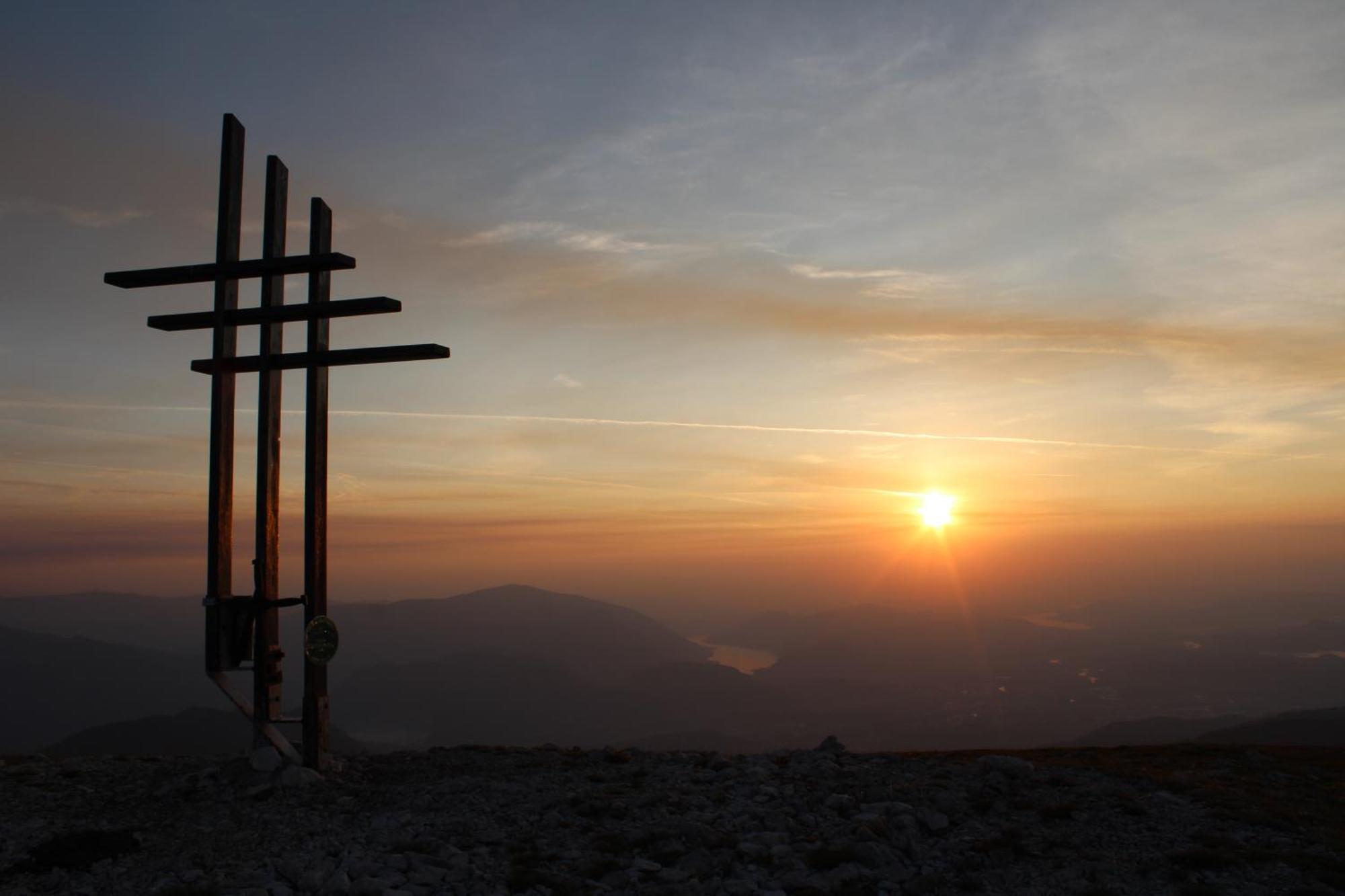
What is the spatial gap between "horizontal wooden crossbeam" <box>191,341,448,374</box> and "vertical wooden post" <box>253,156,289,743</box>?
0.23m

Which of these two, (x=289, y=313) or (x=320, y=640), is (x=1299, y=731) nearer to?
(x=320, y=640)

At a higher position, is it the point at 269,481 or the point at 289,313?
the point at 289,313

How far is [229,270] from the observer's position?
1680 cm

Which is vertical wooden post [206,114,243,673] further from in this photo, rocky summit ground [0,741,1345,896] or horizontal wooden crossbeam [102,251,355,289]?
rocky summit ground [0,741,1345,896]

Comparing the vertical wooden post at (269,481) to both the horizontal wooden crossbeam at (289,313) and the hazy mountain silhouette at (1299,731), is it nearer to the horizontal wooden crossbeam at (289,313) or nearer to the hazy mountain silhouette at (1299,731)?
the horizontal wooden crossbeam at (289,313)

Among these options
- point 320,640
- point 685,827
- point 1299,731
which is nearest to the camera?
point 685,827

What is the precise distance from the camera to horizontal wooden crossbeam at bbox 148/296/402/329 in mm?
16266

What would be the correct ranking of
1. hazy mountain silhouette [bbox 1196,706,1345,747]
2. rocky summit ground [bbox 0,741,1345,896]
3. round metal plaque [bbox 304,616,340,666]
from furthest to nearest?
hazy mountain silhouette [bbox 1196,706,1345,747] → round metal plaque [bbox 304,616,340,666] → rocky summit ground [bbox 0,741,1345,896]

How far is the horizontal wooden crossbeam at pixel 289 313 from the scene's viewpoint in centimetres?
1627

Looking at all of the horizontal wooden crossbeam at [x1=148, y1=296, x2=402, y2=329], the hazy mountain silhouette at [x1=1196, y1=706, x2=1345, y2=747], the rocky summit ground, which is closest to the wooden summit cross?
the horizontal wooden crossbeam at [x1=148, y1=296, x2=402, y2=329]

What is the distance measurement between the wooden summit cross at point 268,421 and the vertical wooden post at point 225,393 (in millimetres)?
19

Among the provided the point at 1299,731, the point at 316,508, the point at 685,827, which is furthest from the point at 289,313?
the point at 1299,731

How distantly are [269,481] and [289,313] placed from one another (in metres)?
3.26

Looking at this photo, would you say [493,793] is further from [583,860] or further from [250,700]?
[250,700]
